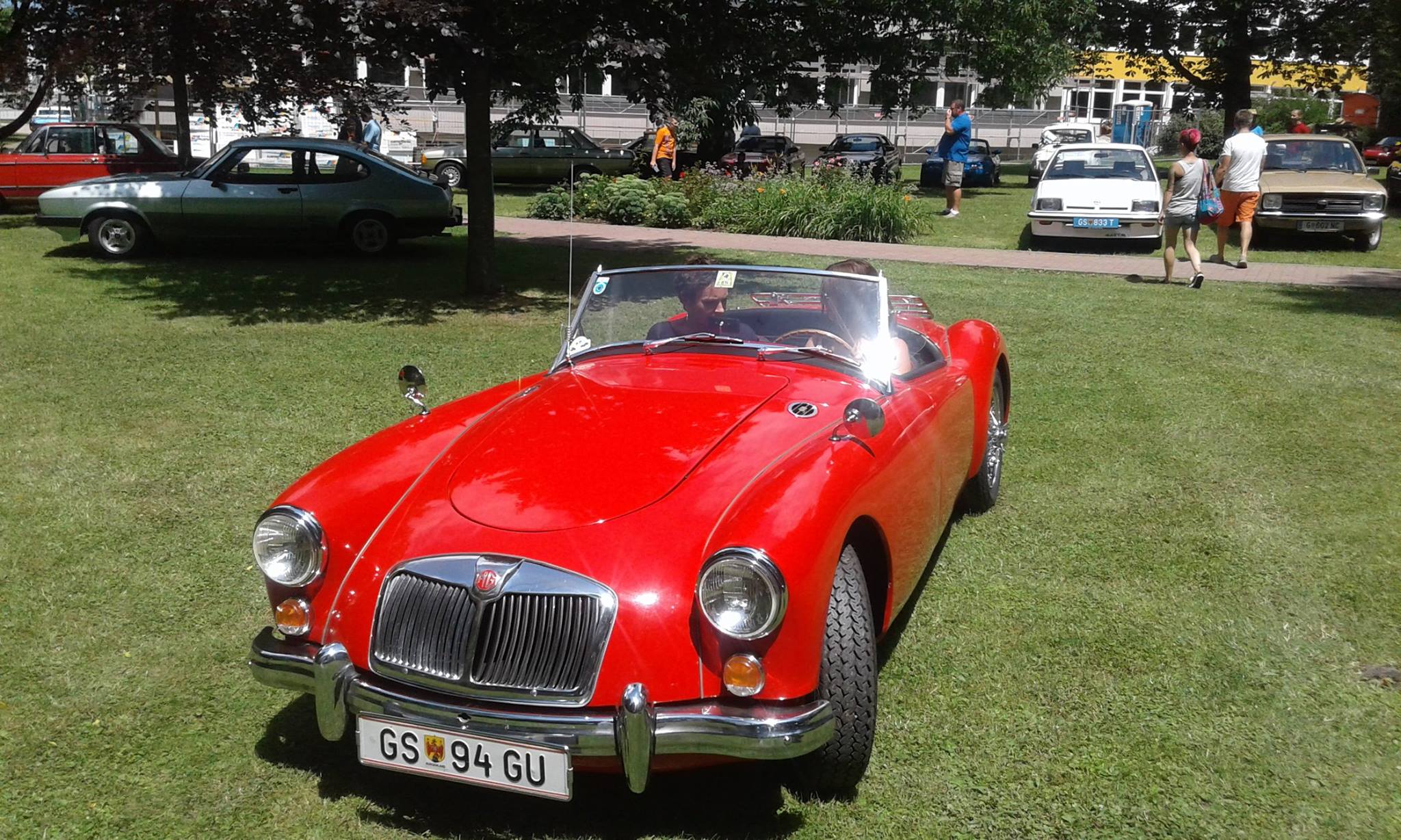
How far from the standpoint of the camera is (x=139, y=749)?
3803mm

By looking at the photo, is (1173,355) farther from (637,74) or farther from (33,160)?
(33,160)

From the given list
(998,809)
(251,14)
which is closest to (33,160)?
(251,14)

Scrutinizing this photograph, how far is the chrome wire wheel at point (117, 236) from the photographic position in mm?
14930

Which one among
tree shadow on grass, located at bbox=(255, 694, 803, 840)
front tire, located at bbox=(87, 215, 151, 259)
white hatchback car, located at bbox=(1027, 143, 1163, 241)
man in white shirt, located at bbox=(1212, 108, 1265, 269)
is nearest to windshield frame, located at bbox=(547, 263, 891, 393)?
tree shadow on grass, located at bbox=(255, 694, 803, 840)

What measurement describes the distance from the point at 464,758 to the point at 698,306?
243 cm

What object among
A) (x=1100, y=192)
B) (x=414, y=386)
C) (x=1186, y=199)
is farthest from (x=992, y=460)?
A: (x=1100, y=192)

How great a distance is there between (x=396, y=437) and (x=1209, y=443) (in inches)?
204

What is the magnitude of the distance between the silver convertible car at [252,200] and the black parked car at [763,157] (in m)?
7.68

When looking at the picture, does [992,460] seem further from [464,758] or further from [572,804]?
[464,758]

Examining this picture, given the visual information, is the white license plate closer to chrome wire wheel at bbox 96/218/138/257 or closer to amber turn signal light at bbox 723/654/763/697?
amber turn signal light at bbox 723/654/763/697

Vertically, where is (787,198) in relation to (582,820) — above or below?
above

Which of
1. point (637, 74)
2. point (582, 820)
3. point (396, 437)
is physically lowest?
point (582, 820)

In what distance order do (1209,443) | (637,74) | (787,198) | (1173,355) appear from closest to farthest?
(1209,443) < (1173,355) < (637,74) < (787,198)

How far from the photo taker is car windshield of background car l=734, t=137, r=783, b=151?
30.5 metres
